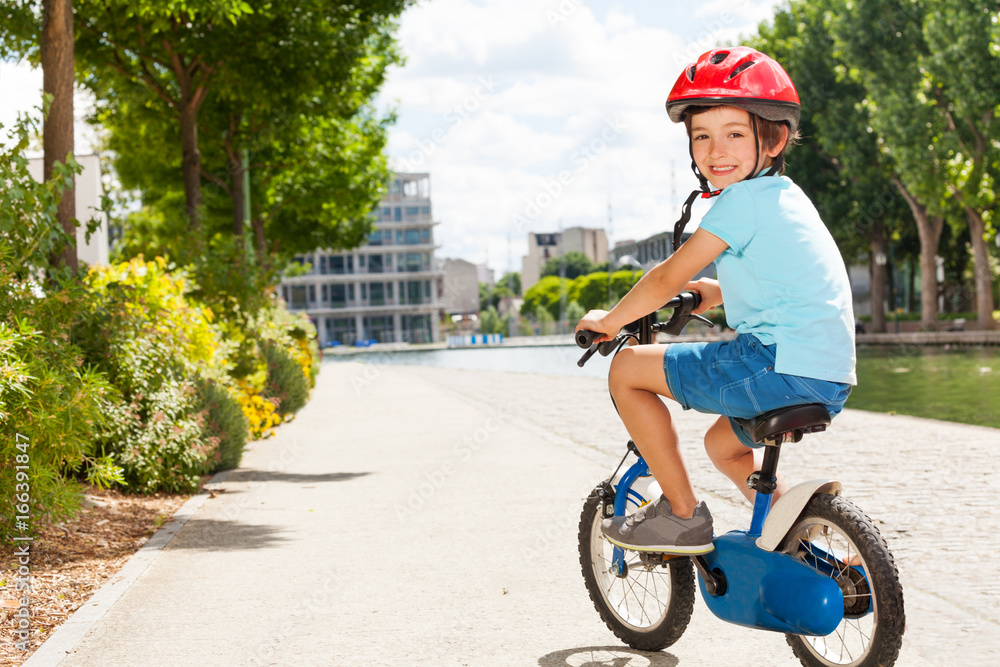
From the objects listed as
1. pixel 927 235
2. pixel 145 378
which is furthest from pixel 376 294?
pixel 145 378

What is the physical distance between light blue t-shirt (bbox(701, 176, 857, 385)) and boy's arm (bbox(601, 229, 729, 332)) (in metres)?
0.05

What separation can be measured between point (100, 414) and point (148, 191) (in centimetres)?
2201

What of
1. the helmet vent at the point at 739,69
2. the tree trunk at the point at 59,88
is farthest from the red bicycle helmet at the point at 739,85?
the tree trunk at the point at 59,88

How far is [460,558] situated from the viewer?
5715mm

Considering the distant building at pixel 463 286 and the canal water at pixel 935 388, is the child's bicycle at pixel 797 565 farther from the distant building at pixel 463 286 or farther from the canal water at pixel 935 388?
the distant building at pixel 463 286

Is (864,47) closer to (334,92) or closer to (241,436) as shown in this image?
(334,92)

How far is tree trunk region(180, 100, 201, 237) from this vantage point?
14.0 metres

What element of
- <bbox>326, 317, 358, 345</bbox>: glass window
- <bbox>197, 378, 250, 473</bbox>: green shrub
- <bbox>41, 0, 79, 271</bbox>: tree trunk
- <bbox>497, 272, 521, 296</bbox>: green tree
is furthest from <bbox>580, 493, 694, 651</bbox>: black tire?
<bbox>497, 272, 521, 296</bbox>: green tree

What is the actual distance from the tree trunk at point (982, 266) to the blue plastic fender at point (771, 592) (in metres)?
37.6

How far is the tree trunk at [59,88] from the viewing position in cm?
827

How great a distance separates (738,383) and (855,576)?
694 millimetres

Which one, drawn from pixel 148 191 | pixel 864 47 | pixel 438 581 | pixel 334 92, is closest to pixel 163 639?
pixel 438 581

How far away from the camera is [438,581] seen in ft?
17.1

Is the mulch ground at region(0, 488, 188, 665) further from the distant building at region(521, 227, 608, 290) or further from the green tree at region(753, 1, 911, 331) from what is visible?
the distant building at region(521, 227, 608, 290)
